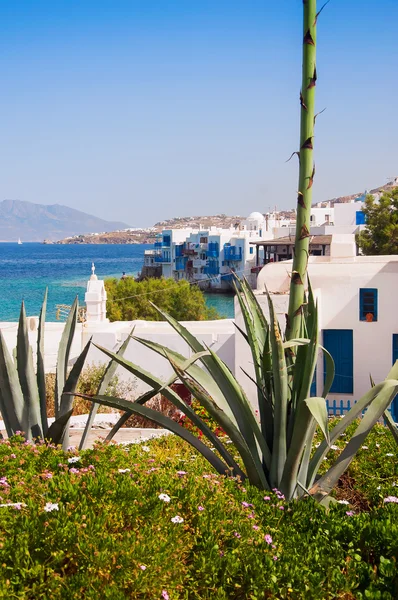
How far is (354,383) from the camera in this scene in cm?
1338

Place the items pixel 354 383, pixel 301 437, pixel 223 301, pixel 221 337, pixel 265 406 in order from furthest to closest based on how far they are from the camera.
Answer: pixel 223 301, pixel 221 337, pixel 354 383, pixel 265 406, pixel 301 437

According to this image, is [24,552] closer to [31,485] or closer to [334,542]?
[31,485]

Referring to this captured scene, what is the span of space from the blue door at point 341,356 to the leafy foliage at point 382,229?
18079mm

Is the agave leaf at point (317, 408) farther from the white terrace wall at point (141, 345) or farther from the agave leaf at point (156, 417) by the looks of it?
the white terrace wall at point (141, 345)

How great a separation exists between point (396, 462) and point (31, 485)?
2.68 meters

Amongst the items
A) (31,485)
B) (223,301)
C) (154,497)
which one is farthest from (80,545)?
(223,301)

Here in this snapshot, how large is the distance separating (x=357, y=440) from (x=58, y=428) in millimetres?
2009

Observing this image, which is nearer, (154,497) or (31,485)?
(154,497)

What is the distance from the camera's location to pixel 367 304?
45.0ft

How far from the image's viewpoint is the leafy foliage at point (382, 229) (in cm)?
3144

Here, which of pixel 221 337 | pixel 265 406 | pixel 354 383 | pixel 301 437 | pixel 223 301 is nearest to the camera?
pixel 301 437

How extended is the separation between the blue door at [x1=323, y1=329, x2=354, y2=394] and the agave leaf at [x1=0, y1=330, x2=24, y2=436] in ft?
29.7

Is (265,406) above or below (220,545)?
above

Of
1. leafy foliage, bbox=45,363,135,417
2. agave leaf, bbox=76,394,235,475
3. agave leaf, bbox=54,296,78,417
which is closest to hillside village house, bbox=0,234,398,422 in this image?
leafy foliage, bbox=45,363,135,417
